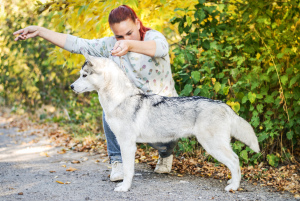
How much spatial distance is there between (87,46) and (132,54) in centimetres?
62

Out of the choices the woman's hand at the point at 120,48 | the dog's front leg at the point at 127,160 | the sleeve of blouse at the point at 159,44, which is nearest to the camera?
the woman's hand at the point at 120,48

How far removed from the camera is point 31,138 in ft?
24.7

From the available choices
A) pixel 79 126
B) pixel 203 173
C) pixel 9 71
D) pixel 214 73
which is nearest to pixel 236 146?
pixel 203 173

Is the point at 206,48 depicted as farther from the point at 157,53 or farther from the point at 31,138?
the point at 31,138

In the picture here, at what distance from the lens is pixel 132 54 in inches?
160

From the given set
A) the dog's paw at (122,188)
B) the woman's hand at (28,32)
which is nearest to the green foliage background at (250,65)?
the dog's paw at (122,188)

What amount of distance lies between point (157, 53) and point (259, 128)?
210 cm

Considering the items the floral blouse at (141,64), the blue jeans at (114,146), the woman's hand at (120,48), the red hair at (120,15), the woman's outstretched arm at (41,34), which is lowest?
the blue jeans at (114,146)

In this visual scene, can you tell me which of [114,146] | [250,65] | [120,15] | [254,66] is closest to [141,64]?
[120,15]

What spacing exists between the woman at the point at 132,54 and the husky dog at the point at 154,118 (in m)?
0.40

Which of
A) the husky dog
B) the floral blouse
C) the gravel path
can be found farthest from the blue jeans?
the floral blouse

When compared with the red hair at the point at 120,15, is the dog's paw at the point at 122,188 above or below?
below

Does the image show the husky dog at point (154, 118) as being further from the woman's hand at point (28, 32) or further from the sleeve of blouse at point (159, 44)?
the woman's hand at point (28, 32)

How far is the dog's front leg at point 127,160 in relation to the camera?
3576 mm
